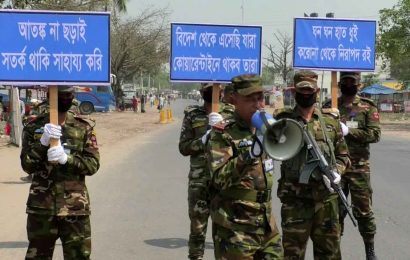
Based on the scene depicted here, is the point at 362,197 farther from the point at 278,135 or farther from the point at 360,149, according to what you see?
the point at 278,135

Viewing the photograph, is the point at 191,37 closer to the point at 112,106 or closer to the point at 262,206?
the point at 262,206

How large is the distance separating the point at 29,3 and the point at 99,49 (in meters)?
13.6

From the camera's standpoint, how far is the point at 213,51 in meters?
5.82

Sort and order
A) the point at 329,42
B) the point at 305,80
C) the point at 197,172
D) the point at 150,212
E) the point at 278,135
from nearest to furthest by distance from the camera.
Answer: the point at 278,135, the point at 305,80, the point at 197,172, the point at 329,42, the point at 150,212

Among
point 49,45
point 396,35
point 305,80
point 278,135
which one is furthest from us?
point 396,35

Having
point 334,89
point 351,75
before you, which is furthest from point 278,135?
point 351,75

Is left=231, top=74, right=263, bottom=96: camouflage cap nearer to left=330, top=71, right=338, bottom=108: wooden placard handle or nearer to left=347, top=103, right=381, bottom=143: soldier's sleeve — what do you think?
left=330, top=71, right=338, bottom=108: wooden placard handle

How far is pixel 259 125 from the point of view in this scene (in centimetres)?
318

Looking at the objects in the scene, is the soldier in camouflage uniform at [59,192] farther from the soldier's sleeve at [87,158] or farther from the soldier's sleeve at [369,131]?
the soldier's sleeve at [369,131]

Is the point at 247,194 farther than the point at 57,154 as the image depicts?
No

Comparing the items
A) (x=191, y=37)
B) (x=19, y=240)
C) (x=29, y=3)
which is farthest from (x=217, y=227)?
(x=29, y=3)

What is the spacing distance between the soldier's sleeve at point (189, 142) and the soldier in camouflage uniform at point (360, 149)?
4.70ft

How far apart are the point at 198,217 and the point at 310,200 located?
1379 mm

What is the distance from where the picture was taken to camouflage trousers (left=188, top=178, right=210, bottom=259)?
17.7ft
